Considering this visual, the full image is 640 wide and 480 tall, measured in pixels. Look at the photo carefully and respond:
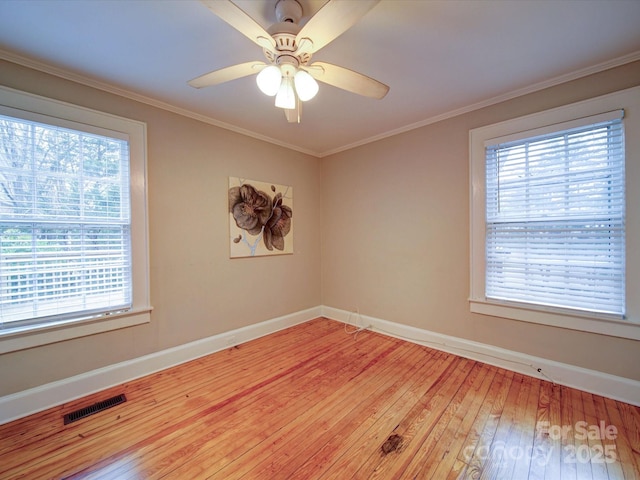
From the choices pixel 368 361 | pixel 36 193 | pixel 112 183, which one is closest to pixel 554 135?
pixel 368 361

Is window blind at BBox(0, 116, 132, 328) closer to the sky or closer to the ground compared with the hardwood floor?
closer to the sky

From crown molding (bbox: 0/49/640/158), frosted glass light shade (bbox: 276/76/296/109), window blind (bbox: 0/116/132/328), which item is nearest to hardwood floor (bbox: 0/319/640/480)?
window blind (bbox: 0/116/132/328)

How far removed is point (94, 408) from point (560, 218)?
398cm

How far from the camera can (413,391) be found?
6.90 feet

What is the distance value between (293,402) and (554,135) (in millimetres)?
3067

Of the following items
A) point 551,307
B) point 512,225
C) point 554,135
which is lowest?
point 551,307

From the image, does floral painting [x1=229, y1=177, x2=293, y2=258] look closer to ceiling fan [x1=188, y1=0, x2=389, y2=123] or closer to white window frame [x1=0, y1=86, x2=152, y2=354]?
white window frame [x1=0, y1=86, x2=152, y2=354]

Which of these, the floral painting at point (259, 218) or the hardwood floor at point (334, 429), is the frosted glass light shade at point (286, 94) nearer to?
the floral painting at point (259, 218)

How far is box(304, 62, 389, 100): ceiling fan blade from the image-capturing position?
58.2 inches

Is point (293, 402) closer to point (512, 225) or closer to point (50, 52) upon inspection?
point (512, 225)

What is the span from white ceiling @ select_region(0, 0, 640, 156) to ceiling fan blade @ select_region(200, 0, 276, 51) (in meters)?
0.32

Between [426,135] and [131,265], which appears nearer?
[131,265]

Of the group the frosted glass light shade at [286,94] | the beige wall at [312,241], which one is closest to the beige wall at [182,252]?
the beige wall at [312,241]

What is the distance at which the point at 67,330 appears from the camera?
6.58ft
